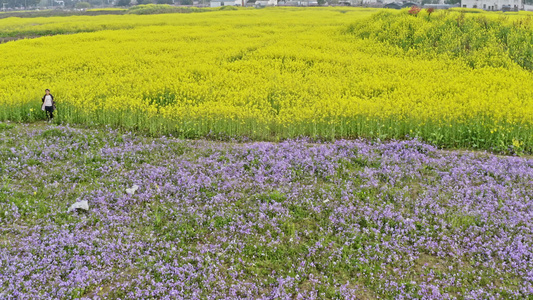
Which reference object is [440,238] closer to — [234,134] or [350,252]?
[350,252]

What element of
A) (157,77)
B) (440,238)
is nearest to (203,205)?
(440,238)

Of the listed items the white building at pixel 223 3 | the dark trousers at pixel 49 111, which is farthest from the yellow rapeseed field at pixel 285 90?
the white building at pixel 223 3

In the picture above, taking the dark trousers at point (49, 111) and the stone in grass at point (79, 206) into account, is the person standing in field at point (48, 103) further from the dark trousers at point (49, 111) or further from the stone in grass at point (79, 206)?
the stone in grass at point (79, 206)

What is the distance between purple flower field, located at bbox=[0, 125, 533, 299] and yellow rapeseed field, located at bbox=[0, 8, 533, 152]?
1275 millimetres

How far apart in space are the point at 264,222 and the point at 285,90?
7.74 metres

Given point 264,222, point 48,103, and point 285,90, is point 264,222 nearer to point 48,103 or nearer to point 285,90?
point 285,90

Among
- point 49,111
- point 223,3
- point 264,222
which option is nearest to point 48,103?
point 49,111

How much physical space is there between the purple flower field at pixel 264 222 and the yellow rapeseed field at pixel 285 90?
1.27m

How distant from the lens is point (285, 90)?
523 inches

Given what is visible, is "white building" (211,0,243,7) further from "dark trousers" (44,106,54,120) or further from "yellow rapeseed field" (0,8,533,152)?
"dark trousers" (44,106,54,120)

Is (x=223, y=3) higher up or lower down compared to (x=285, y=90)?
higher up

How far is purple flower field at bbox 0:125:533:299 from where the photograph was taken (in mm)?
4953

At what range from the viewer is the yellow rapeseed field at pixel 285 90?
10109mm

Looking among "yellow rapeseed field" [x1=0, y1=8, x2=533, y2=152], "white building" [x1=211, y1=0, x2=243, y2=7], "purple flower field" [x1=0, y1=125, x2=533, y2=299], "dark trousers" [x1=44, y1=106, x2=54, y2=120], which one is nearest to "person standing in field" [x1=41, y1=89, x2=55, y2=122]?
"dark trousers" [x1=44, y1=106, x2=54, y2=120]
